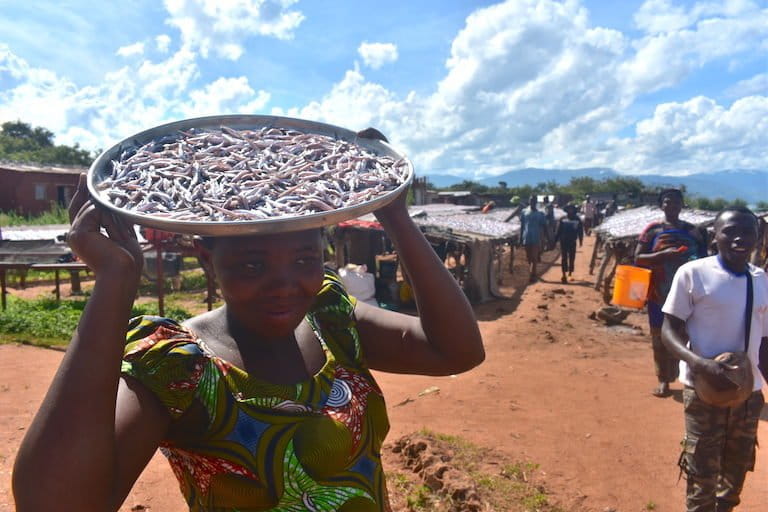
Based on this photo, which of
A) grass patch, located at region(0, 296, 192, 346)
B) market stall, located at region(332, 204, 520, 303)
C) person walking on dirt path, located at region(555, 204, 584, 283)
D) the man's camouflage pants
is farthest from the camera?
person walking on dirt path, located at region(555, 204, 584, 283)

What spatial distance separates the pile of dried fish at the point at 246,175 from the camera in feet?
4.51

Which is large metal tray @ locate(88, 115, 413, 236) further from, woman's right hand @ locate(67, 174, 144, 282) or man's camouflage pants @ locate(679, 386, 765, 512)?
man's camouflage pants @ locate(679, 386, 765, 512)

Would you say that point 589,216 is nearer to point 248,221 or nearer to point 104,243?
point 248,221

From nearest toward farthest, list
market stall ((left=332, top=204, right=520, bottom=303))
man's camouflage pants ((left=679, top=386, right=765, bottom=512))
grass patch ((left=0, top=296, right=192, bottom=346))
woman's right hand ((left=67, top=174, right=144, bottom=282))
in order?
woman's right hand ((left=67, top=174, right=144, bottom=282)), man's camouflage pants ((left=679, top=386, right=765, bottom=512)), grass patch ((left=0, top=296, right=192, bottom=346)), market stall ((left=332, top=204, right=520, bottom=303))

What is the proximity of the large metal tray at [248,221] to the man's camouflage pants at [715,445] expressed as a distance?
8.50 ft

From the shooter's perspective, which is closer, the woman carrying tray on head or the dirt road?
the woman carrying tray on head

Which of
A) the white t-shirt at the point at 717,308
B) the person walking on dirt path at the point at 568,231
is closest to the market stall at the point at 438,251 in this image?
the person walking on dirt path at the point at 568,231

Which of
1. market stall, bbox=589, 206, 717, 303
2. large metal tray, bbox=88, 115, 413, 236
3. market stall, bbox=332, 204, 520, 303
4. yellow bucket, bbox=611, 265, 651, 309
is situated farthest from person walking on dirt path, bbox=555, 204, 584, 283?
large metal tray, bbox=88, 115, 413, 236

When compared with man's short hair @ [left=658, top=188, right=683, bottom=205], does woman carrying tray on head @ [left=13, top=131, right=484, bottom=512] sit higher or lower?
lower

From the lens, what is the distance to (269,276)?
1.37m

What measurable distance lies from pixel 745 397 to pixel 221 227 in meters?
3.05

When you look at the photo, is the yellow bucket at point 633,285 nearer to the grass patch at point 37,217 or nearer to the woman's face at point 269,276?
the woman's face at point 269,276

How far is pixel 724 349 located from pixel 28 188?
28762mm

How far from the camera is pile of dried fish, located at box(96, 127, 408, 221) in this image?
1375 millimetres
